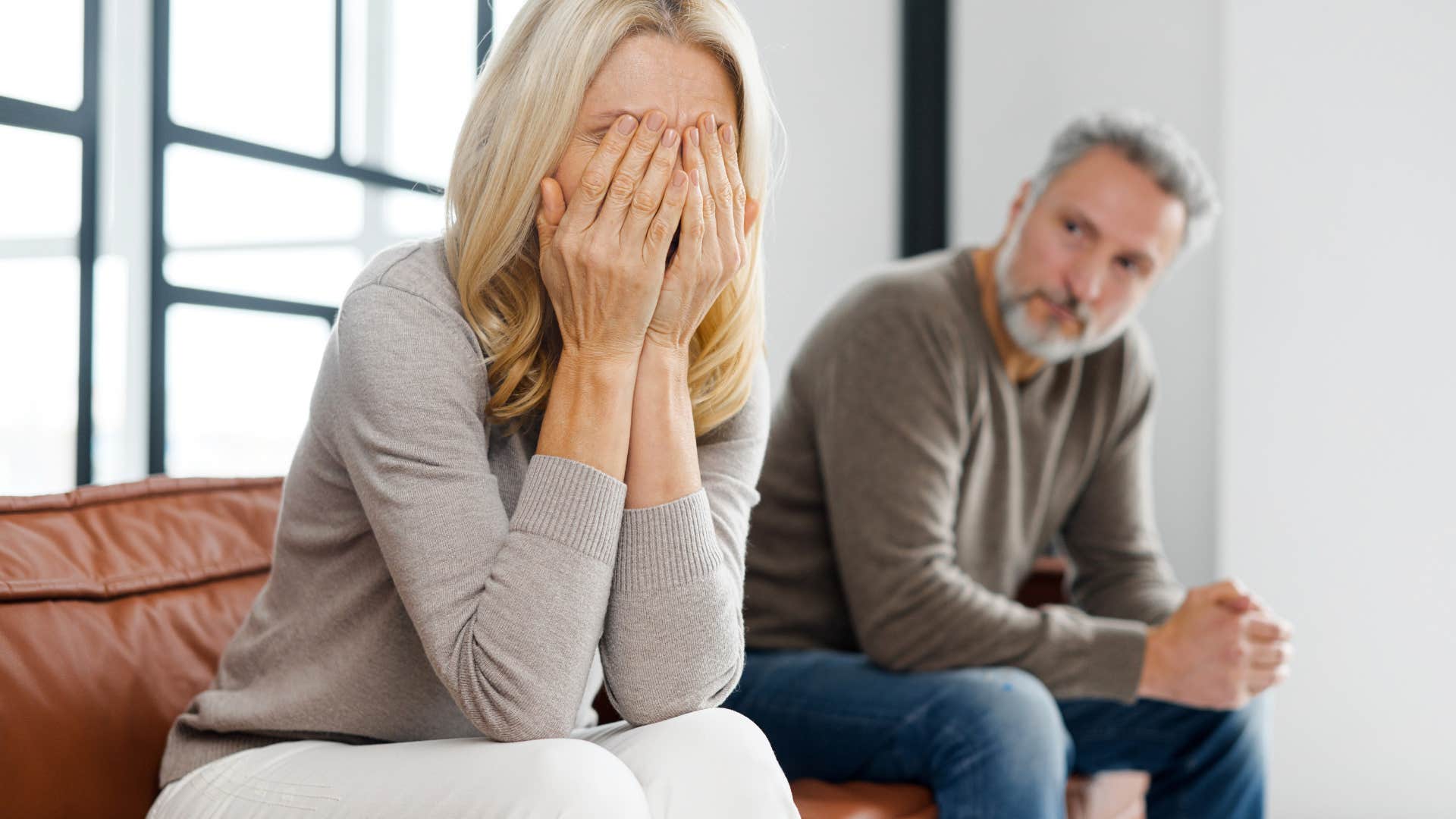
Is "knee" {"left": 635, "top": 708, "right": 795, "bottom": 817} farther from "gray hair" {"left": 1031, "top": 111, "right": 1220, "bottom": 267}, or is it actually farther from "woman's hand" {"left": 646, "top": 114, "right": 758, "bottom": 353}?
"gray hair" {"left": 1031, "top": 111, "right": 1220, "bottom": 267}

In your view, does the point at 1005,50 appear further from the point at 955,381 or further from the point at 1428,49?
the point at 955,381

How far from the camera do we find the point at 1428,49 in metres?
2.63

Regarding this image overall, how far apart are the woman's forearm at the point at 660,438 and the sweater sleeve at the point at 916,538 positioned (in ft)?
1.83

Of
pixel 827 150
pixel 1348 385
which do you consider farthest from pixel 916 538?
pixel 827 150

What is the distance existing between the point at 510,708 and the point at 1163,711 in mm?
1141

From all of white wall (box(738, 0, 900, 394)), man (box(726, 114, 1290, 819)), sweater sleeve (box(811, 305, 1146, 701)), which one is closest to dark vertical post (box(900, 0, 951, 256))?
white wall (box(738, 0, 900, 394))

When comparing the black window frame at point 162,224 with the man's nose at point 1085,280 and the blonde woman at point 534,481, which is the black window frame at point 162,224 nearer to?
the blonde woman at point 534,481

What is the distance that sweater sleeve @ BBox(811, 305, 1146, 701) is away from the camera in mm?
1613

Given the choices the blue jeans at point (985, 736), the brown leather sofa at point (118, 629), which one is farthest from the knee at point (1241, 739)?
the brown leather sofa at point (118, 629)

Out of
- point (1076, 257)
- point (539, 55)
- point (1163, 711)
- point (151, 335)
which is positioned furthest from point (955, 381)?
point (151, 335)

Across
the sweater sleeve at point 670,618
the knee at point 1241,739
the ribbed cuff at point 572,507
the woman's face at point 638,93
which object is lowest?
the knee at point 1241,739

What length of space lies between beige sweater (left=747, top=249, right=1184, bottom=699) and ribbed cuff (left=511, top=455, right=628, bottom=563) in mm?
679

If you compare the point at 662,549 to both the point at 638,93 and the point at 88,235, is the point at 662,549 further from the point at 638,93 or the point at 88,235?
the point at 88,235

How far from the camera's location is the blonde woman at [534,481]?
981 millimetres
